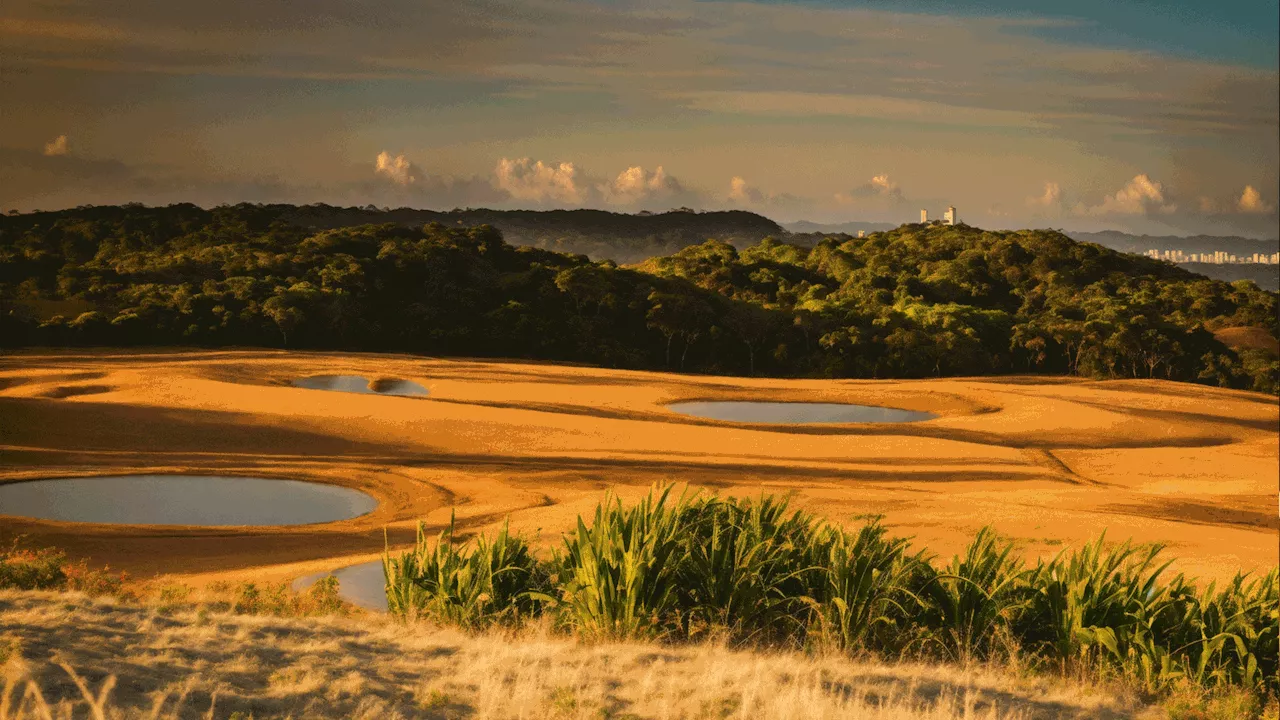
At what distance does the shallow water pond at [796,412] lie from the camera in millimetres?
34125

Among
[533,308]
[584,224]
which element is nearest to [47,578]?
[533,308]

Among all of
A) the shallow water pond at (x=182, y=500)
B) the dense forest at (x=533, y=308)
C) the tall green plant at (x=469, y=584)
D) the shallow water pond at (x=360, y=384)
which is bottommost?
the shallow water pond at (x=182, y=500)

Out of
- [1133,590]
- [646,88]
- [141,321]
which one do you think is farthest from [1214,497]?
[141,321]

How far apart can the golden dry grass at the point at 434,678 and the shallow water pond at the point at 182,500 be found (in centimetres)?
1045

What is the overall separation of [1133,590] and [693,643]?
3.29m

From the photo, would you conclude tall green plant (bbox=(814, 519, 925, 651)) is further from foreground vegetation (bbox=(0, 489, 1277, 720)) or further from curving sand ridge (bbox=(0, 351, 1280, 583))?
curving sand ridge (bbox=(0, 351, 1280, 583))

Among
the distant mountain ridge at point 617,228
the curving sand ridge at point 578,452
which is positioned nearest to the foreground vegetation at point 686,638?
the curving sand ridge at point 578,452

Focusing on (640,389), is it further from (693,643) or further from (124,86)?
(693,643)

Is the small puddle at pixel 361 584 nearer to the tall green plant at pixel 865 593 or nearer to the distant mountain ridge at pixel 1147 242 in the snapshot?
the tall green plant at pixel 865 593

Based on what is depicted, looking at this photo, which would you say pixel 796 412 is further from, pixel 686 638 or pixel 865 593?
pixel 686 638

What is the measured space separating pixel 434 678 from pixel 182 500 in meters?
14.1

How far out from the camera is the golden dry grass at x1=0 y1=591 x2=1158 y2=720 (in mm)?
5910

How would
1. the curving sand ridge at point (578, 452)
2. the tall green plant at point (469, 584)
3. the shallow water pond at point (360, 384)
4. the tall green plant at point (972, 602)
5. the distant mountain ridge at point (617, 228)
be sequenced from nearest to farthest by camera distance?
1. the tall green plant at point (972, 602)
2. the tall green plant at point (469, 584)
3. the curving sand ridge at point (578, 452)
4. the shallow water pond at point (360, 384)
5. the distant mountain ridge at point (617, 228)

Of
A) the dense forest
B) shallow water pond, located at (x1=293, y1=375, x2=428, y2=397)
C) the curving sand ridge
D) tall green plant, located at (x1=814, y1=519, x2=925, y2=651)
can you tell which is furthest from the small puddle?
the dense forest
